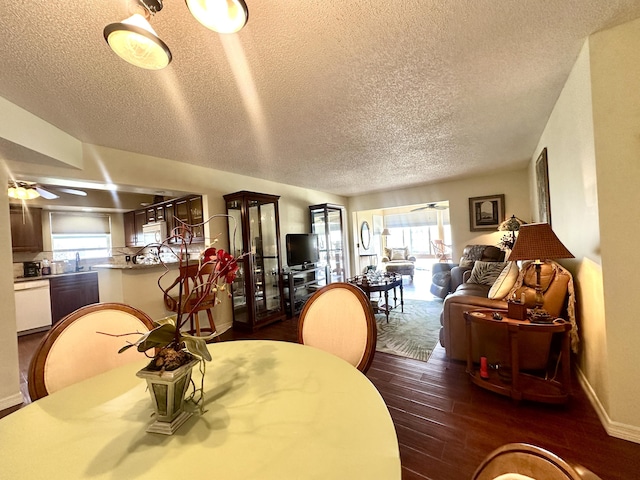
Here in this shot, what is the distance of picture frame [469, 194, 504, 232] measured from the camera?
4.79 meters

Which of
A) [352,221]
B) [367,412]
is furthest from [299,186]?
[367,412]

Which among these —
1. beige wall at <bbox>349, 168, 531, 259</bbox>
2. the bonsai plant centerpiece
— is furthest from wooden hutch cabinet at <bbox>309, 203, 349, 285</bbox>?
the bonsai plant centerpiece

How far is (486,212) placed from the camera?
16.2 feet

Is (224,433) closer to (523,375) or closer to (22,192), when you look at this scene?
(523,375)

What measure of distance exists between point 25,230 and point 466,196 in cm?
826

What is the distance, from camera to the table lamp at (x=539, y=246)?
1.76 meters

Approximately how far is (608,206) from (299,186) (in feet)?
14.4

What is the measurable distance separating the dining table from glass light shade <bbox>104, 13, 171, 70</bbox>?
130 cm

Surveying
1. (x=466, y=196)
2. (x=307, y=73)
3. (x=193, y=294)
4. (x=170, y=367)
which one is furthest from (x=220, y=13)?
(x=466, y=196)

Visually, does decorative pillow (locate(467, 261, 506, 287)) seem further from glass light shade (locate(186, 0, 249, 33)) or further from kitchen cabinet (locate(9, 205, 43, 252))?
kitchen cabinet (locate(9, 205, 43, 252))

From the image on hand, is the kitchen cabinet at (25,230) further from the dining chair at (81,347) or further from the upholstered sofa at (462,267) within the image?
the upholstered sofa at (462,267)

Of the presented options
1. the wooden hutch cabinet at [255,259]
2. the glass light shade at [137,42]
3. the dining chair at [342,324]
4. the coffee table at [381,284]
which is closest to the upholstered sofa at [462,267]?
the coffee table at [381,284]

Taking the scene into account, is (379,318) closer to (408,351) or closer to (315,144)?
(408,351)

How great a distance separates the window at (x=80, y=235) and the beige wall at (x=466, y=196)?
6.46 meters
